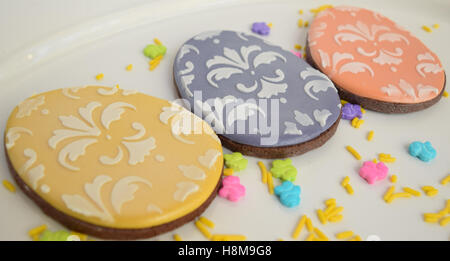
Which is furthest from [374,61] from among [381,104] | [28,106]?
[28,106]

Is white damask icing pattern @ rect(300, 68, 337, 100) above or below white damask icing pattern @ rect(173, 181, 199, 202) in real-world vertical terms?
above

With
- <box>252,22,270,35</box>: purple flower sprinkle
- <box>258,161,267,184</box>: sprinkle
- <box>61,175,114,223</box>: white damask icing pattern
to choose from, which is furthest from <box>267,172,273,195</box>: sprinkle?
<box>252,22,270,35</box>: purple flower sprinkle

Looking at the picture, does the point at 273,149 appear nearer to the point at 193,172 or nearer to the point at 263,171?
the point at 263,171

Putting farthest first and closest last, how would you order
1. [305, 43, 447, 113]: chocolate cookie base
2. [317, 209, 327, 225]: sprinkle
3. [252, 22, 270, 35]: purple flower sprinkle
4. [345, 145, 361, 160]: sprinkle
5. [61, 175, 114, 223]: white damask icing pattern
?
[252, 22, 270, 35]: purple flower sprinkle
[305, 43, 447, 113]: chocolate cookie base
[345, 145, 361, 160]: sprinkle
[317, 209, 327, 225]: sprinkle
[61, 175, 114, 223]: white damask icing pattern

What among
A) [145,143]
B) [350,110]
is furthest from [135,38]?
[350,110]

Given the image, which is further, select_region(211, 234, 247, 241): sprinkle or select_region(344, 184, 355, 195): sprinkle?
select_region(344, 184, 355, 195): sprinkle

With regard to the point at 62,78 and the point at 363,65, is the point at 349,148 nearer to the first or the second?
the point at 363,65

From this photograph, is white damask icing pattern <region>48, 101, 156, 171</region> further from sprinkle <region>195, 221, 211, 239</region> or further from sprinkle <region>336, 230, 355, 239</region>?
sprinkle <region>336, 230, 355, 239</region>

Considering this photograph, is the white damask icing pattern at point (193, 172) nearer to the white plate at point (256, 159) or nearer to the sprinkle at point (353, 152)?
the white plate at point (256, 159)
